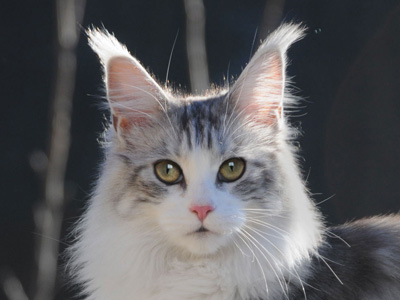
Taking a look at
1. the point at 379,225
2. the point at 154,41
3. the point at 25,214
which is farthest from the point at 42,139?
the point at 379,225

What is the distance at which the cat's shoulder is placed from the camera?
7.10 ft

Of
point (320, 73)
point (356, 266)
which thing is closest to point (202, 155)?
point (356, 266)

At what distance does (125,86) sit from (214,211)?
543 millimetres

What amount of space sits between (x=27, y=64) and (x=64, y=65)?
30 cm

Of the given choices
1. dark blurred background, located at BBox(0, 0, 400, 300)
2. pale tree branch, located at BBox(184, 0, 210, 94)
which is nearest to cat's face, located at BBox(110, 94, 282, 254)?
pale tree branch, located at BBox(184, 0, 210, 94)

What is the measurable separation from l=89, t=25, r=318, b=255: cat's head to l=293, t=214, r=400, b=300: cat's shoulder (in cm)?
18

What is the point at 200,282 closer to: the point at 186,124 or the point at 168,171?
the point at 168,171

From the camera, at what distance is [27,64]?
351 centimetres

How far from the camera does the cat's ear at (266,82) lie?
2.29 metres

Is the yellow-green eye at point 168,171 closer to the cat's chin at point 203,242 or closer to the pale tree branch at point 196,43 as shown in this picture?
the cat's chin at point 203,242

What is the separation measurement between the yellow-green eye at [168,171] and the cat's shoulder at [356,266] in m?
0.50

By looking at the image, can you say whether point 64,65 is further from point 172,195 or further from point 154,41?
point 172,195

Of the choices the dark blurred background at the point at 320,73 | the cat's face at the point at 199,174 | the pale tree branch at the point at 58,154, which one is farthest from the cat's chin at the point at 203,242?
the dark blurred background at the point at 320,73

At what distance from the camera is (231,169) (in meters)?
2.21
